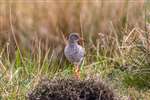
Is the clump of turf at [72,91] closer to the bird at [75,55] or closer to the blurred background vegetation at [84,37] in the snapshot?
the blurred background vegetation at [84,37]

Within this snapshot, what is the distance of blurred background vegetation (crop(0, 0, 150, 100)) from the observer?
671cm

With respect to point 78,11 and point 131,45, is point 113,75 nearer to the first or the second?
point 131,45

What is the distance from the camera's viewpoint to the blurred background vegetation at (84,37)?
22.0ft

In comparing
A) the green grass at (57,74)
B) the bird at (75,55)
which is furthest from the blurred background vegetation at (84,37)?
the bird at (75,55)

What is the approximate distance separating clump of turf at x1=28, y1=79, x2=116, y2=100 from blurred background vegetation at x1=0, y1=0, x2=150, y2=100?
0.37 meters

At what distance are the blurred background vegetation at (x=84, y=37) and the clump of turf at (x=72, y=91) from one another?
0.37m

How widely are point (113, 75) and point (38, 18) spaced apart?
453 cm

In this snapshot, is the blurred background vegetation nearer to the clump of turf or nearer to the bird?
the bird

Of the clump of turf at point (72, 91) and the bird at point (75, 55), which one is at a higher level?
the bird at point (75, 55)

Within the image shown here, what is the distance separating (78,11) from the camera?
11.2m

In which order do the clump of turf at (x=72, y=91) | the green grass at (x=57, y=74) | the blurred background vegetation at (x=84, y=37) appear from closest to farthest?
the clump of turf at (x=72, y=91), the green grass at (x=57, y=74), the blurred background vegetation at (x=84, y=37)

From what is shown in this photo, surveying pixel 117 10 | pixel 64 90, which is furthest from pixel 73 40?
pixel 117 10

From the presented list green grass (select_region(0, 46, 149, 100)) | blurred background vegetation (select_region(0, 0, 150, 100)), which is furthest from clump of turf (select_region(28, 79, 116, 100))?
blurred background vegetation (select_region(0, 0, 150, 100))

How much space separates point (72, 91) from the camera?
580cm
